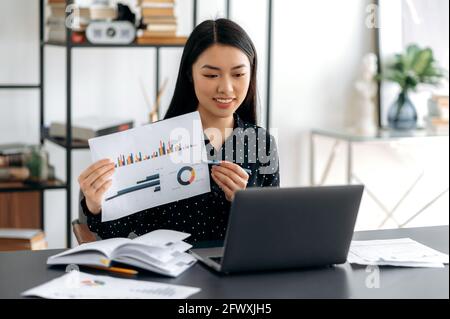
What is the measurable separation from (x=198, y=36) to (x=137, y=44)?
121 centimetres

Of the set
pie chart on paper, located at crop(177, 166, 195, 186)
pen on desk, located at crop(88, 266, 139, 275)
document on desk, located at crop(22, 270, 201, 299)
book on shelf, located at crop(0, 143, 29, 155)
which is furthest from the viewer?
book on shelf, located at crop(0, 143, 29, 155)

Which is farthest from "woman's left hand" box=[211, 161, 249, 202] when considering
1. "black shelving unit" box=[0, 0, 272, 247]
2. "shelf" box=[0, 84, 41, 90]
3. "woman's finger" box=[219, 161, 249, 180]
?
"shelf" box=[0, 84, 41, 90]

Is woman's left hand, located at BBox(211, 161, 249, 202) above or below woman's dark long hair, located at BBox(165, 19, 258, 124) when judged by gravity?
below

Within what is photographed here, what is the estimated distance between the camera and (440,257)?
1802mm

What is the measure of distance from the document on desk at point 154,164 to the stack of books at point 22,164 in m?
1.52

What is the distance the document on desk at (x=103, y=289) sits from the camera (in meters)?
1.45

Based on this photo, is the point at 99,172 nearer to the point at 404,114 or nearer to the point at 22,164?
the point at 22,164

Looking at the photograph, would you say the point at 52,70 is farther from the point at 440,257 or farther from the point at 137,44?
the point at 440,257

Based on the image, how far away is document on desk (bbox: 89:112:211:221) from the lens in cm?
184

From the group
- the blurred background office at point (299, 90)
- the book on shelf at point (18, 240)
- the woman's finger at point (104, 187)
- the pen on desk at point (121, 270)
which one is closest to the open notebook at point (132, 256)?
the pen on desk at point (121, 270)

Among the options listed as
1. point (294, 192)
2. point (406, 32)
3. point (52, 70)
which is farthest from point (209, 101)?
point (406, 32)

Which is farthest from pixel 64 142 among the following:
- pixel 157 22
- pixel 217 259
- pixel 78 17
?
pixel 217 259

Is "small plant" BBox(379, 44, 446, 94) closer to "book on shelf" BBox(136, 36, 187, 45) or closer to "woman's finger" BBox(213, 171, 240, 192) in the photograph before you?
"book on shelf" BBox(136, 36, 187, 45)
